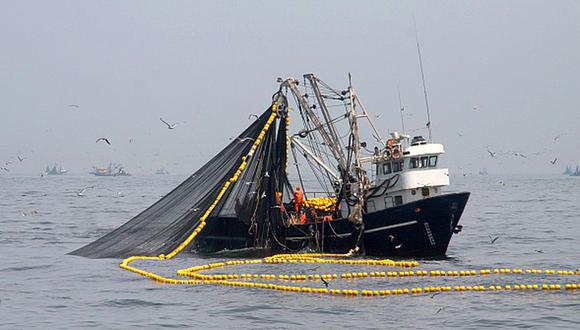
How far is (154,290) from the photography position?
2303 cm

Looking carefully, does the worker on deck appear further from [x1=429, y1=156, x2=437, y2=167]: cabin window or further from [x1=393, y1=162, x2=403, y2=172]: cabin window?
[x1=429, y1=156, x2=437, y2=167]: cabin window

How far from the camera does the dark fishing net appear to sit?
1151 inches

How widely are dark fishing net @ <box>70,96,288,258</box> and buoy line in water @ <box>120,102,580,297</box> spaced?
1.03 ft

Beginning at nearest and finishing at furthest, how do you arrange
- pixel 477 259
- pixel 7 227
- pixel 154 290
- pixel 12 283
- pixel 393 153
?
pixel 154 290
pixel 12 283
pixel 393 153
pixel 477 259
pixel 7 227

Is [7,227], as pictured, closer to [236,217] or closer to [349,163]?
[236,217]

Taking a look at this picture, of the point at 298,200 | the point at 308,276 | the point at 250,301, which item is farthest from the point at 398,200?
the point at 250,301

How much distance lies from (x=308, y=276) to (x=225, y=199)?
6311mm

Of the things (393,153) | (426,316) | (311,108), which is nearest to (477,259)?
(393,153)

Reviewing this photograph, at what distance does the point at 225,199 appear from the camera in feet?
96.5

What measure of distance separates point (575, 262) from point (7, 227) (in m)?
30.1

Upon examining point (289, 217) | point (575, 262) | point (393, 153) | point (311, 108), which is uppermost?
point (311, 108)

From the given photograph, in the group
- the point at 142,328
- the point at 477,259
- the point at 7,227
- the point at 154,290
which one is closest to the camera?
the point at 142,328

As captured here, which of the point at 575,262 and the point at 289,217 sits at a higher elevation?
the point at 289,217

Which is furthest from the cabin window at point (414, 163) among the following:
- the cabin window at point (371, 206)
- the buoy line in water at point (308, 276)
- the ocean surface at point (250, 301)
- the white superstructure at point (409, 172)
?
the buoy line in water at point (308, 276)
